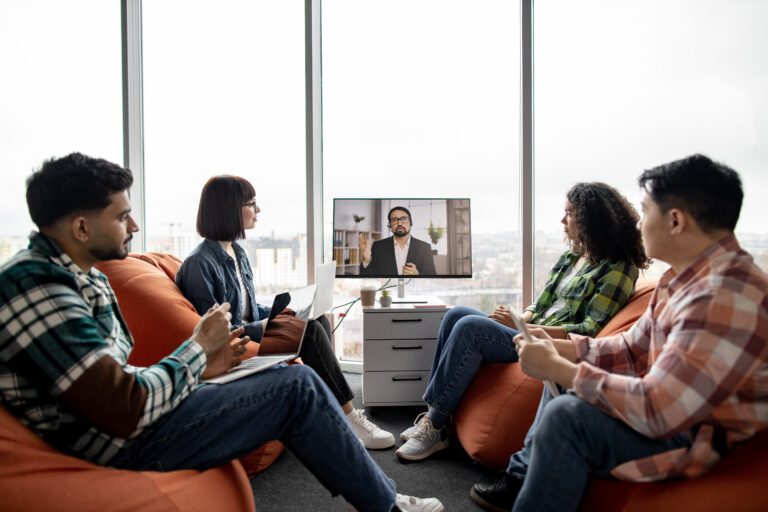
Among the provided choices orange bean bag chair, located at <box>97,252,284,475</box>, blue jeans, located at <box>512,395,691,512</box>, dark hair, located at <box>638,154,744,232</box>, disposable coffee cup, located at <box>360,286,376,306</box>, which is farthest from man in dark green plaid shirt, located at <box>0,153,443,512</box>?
disposable coffee cup, located at <box>360,286,376,306</box>

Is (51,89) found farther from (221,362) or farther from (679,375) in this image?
(679,375)

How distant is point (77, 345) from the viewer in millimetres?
1036

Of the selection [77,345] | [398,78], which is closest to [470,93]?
[398,78]

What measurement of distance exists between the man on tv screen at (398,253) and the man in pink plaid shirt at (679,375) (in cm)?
165

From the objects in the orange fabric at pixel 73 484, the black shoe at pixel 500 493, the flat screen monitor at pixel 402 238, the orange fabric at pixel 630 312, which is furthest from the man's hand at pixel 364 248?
the orange fabric at pixel 73 484

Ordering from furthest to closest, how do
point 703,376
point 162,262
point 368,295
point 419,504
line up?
1. point 368,295
2. point 162,262
3. point 419,504
4. point 703,376

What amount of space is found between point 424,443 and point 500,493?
1.65ft

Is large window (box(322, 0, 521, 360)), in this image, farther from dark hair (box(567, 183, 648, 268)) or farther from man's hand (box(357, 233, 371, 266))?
dark hair (box(567, 183, 648, 268))

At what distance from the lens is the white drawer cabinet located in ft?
8.60

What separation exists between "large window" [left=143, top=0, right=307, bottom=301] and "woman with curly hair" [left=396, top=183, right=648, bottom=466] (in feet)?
5.34

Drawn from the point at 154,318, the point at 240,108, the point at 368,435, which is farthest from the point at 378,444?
the point at 240,108

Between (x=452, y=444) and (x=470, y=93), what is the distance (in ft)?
6.92

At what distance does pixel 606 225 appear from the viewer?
2102mm

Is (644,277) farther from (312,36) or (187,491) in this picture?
(312,36)
